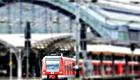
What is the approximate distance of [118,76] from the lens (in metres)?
114

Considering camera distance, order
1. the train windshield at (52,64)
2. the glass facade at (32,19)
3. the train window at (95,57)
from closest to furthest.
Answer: the train windshield at (52,64), the train window at (95,57), the glass facade at (32,19)

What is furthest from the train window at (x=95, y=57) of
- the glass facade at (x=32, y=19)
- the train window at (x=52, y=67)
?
the train window at (x=52, y=67)

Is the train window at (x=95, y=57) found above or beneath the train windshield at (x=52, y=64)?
beneath

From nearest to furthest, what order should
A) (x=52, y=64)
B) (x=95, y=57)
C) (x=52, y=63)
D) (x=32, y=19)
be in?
(x=52, y=63) < (x=52, y=64) < (x=95, y=57) < (x=32, y=19)

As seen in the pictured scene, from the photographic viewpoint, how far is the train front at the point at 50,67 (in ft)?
73.9

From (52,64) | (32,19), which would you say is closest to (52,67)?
(52,64)

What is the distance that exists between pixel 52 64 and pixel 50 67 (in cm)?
30

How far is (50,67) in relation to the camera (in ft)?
78.3

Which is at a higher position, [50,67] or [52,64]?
[52,64]

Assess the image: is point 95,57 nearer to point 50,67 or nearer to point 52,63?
point 50,67

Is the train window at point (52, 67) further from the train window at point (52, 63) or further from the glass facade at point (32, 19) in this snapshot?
the glass facade at point (32, 19)

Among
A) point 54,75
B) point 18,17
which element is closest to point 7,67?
point 18,17

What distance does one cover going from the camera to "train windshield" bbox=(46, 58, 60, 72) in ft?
75.1

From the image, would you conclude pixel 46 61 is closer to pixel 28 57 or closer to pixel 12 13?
pixel 28 57
